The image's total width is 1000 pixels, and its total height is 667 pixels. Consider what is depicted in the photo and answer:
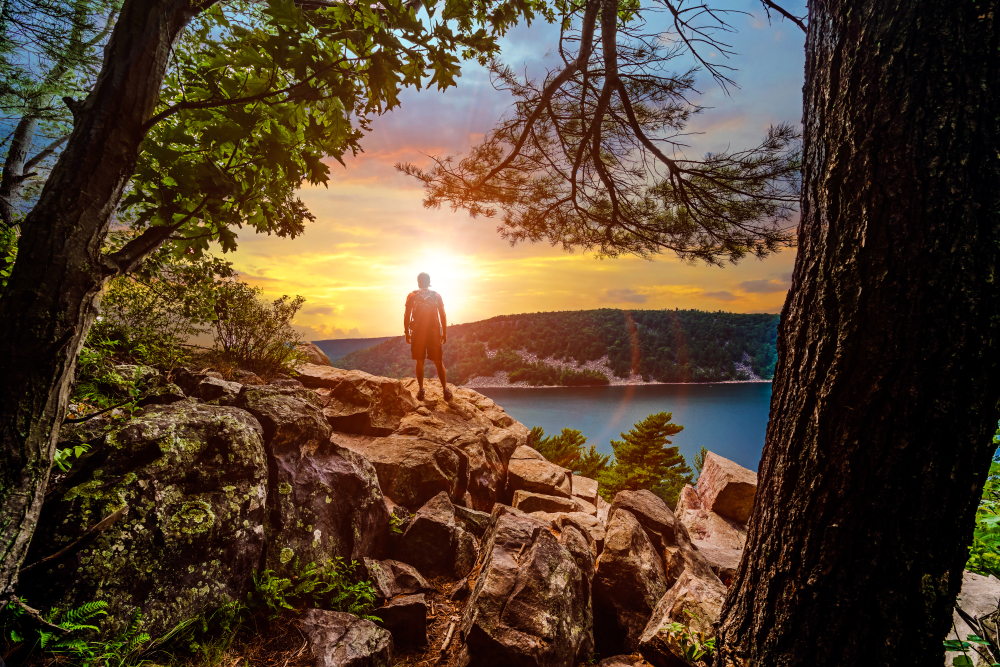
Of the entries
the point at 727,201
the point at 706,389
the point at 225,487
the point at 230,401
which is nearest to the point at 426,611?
the point at 225,487

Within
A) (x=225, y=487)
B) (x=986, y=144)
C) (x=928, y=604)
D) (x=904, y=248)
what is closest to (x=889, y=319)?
(x=904, y=248)

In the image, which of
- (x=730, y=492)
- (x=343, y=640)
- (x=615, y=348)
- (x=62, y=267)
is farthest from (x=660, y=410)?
(x=62, y=267)

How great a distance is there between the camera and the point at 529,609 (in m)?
2.57

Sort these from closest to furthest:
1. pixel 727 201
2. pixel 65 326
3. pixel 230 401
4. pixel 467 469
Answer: pixel 65 326 → pixel 230 401 → pixel 727 201 → pixel 467 469

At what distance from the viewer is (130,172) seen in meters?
1.88

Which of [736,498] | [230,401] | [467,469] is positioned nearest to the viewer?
[230,401]

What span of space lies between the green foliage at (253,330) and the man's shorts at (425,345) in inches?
88.3

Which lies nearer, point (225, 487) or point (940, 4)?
point (940, 4)

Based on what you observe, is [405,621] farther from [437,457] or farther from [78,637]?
[437,457]

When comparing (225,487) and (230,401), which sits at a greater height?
(230,401)

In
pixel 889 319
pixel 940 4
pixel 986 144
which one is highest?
pixel 940 4

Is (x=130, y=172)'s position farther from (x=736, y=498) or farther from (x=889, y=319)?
(x=736, y=498)

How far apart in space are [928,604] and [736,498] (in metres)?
7.89

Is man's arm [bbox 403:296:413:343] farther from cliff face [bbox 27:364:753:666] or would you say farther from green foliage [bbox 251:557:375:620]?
green foliage [bbox 251:557:375:620]
